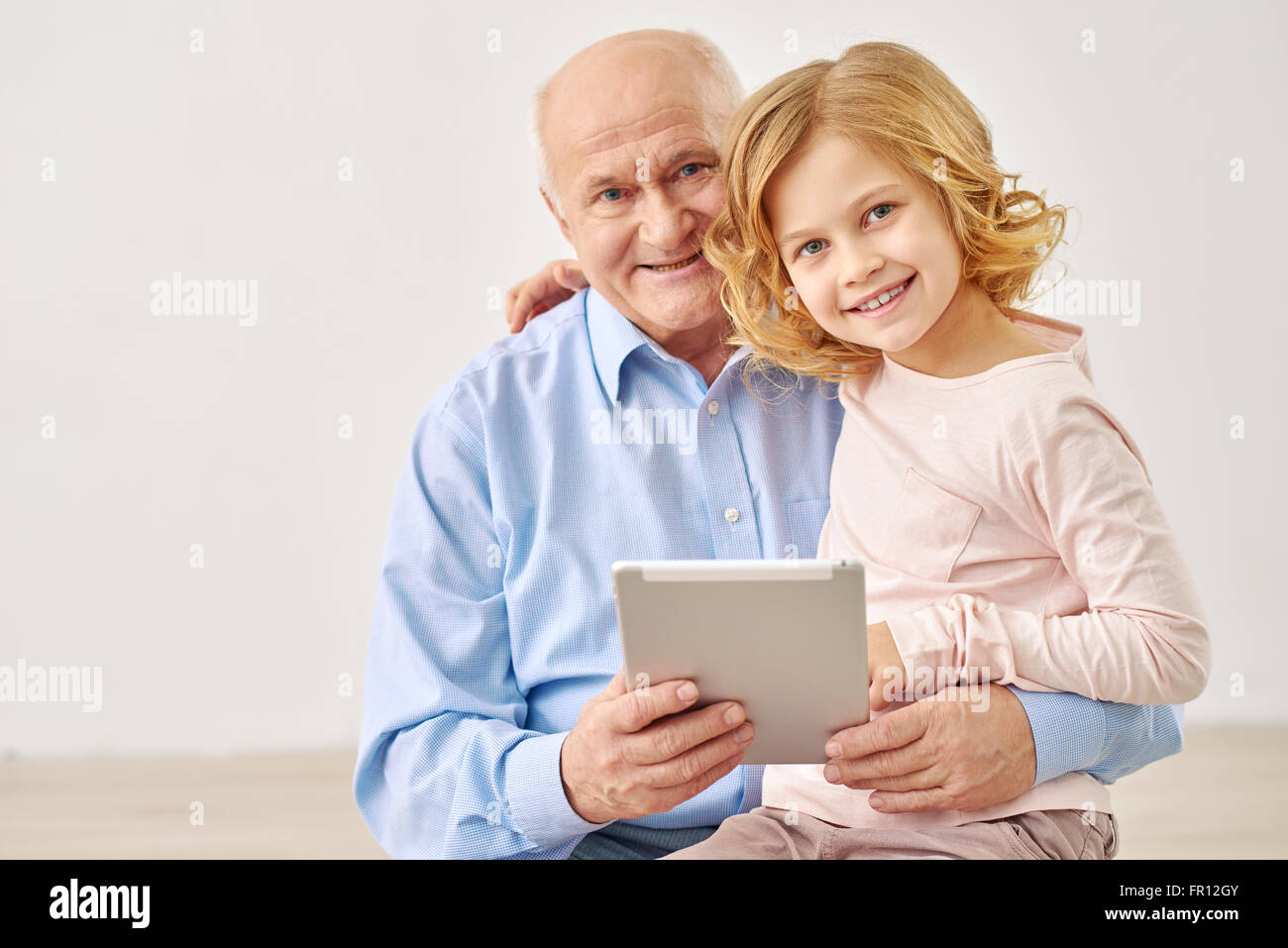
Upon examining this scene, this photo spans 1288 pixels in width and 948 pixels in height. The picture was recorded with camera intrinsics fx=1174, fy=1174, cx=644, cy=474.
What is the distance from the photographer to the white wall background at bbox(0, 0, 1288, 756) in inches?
159

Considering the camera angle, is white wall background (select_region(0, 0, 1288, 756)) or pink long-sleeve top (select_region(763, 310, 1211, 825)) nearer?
pink long-sleeve top (select_region(763, 310, 1211, 825))

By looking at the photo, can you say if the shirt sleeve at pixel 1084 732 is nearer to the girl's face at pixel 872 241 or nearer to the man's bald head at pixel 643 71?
the girl's face at pixel 872 241

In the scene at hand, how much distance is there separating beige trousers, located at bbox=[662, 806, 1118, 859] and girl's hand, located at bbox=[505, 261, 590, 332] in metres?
1.10

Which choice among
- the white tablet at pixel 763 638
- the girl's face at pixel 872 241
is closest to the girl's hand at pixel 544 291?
the girl's face at pixel 872 241

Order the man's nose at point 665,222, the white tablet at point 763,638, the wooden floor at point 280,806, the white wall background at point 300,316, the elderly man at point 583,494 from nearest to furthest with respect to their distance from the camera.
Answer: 1. the white tablet at point 763,638
2. the elderly man at point 583,494
3. the man's nose at point 665,222
4. the wooden floor at point 280,806
5. the white wall background at point 300,316

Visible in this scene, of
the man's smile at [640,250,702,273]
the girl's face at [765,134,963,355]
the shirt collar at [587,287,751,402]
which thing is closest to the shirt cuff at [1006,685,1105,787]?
the girl's face at [765,134,963,355]

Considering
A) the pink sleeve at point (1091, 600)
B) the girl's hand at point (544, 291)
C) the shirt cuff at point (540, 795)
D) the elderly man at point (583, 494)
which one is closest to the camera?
the pink sleeve at point (1091, 600)

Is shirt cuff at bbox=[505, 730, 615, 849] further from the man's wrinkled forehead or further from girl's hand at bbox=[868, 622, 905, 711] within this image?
the man's wrinkled forehead

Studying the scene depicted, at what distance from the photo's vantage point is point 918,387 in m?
1.73

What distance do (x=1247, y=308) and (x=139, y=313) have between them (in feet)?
13.3

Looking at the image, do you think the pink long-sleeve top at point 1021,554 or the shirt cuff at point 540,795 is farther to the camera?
the shirt cuff at point 540,795

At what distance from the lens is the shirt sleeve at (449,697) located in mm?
1800

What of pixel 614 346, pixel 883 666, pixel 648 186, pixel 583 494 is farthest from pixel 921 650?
pixel 648 186
